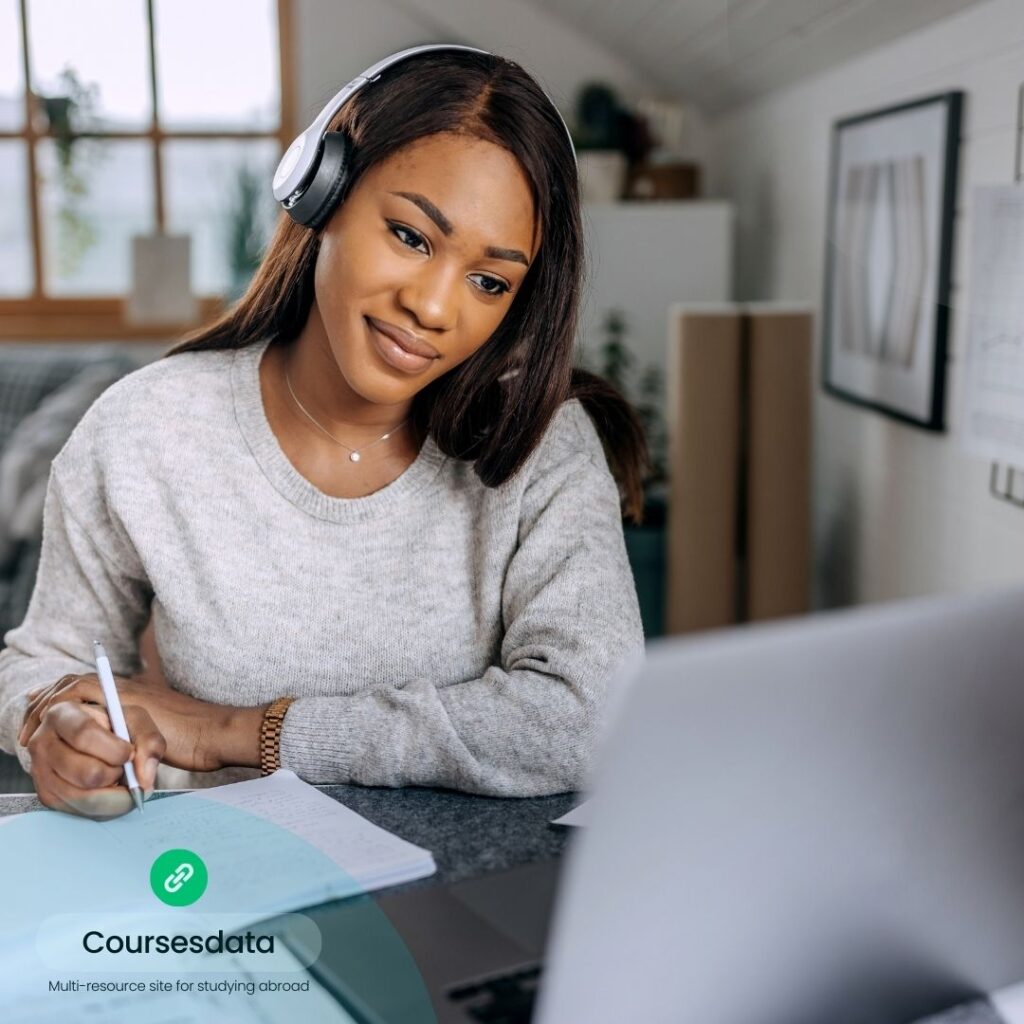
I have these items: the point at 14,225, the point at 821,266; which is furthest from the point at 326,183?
the point at 14,225

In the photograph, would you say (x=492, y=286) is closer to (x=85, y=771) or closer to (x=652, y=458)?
(x=85, y=771)

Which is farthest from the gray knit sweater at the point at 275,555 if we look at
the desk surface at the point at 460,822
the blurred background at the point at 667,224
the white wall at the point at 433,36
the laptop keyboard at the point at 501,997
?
the white wall at the point at 433,36

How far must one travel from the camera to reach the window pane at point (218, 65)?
12.9ft

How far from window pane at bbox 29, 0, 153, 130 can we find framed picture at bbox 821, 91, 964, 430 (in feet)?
8.38

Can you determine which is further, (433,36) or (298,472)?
(433,36)

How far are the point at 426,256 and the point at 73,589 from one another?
0.41 meters

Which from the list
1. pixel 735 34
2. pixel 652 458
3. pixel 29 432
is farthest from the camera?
pixel 29 432

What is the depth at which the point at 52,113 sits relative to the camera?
380cm

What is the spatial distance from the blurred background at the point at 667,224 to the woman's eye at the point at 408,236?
0.20m

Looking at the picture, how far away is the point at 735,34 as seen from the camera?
1.90m

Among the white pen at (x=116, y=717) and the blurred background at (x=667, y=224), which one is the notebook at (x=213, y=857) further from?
the blurred background at (x=667, y=224)

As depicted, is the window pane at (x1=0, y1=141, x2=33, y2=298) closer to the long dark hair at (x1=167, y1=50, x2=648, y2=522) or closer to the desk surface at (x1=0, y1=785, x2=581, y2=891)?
the long dark hair at (x1=167, y1=50, x2=648, y2=522)

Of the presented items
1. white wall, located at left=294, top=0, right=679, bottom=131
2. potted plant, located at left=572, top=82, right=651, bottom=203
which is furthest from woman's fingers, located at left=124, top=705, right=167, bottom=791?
white wall, located at left=294, top=0, right=679, bottom=131

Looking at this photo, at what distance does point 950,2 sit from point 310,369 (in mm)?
975
